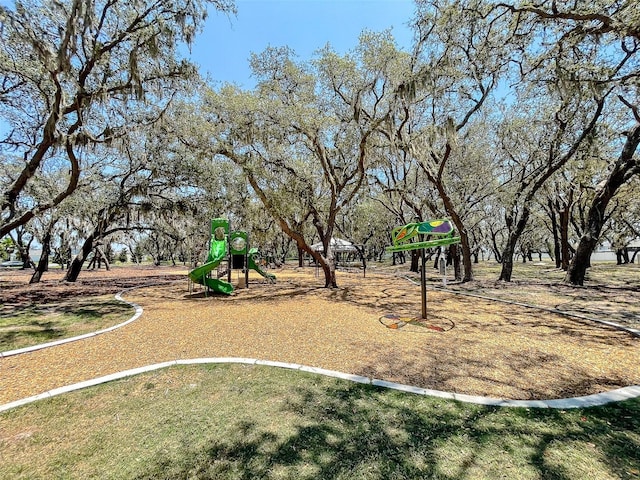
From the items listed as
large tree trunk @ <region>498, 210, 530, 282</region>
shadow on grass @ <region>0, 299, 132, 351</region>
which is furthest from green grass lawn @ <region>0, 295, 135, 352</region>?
large tree trunk @ <region>498, 210, 530, 282</region>

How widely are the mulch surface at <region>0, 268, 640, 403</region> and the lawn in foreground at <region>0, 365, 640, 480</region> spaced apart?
596 mm

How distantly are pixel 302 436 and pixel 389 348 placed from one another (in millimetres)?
2623

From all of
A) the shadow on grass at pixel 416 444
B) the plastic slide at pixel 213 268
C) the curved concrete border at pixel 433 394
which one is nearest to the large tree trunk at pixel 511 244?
the curved concrete border at pixel 433 394

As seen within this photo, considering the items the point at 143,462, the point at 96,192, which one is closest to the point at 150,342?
the point at 143,462

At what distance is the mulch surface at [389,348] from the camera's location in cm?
373

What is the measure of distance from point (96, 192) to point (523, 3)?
53.7ft

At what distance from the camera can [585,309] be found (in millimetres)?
7328

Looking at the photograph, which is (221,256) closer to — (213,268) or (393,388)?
(213,268)

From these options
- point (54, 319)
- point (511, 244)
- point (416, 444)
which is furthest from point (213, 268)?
point (511, 244)

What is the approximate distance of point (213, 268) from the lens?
412 inches

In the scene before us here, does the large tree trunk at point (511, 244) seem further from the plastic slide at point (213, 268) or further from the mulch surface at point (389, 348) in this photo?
the plastic slide at point (213, 268)

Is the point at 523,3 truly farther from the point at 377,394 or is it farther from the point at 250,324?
the point at 250,324

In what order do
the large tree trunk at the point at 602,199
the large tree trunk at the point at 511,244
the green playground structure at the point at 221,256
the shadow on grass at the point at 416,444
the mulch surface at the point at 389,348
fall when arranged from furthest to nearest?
the large tree trunk at the point at 511,244 → the green playground structure at the point at 221,256 → the large tree trunk at the point at 602,199 → the mulch surface at the point at 389,348 → the shadow on grass at the point at 416,444

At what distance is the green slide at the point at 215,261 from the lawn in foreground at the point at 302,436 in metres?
6.87
